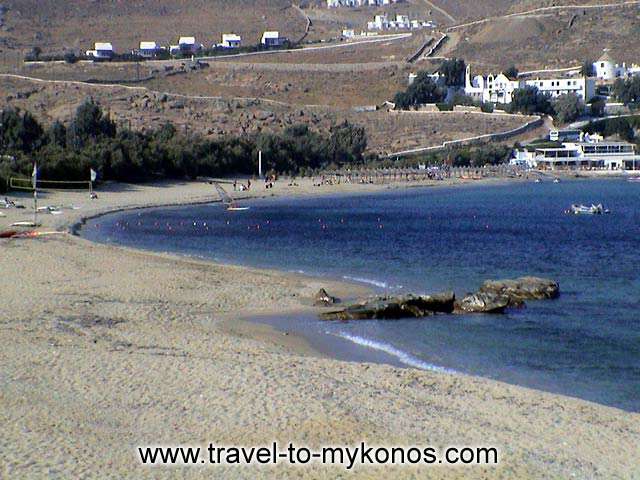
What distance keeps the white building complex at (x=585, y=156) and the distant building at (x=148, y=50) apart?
60014 millimetres

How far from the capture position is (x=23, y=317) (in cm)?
1902

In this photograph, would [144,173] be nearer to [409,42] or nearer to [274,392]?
[274,392]

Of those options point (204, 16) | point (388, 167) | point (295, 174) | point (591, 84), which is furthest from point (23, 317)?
point (204, 16)

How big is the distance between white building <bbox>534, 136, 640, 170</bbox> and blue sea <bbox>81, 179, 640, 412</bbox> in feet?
72.2

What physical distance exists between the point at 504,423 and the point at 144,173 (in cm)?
5598

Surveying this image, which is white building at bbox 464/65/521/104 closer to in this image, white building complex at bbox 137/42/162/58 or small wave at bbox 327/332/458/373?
white building complex at bbox 137/42/162/58

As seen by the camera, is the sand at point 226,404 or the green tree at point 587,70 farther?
the green tree at point 587,70

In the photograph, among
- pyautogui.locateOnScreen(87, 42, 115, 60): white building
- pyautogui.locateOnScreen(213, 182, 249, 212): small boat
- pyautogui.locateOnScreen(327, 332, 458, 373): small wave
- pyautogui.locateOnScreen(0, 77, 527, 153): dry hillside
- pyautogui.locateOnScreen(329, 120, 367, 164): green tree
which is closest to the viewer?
pyautogui.locateOnScreen(327, 332, 458, 373): small wave

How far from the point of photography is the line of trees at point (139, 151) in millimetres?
60188

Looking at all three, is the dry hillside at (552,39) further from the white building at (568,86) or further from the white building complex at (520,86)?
the white building at (568,86)

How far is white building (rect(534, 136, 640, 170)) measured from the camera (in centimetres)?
9453

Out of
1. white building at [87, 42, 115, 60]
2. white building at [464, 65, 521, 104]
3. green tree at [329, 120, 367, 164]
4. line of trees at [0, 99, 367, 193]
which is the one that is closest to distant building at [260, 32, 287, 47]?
white building at [87, 42, 115, 60]

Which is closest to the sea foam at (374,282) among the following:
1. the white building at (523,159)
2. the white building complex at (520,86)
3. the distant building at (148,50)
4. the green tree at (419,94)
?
the white building at (523,159)

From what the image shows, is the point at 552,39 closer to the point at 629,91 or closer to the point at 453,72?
the point at 453,72
